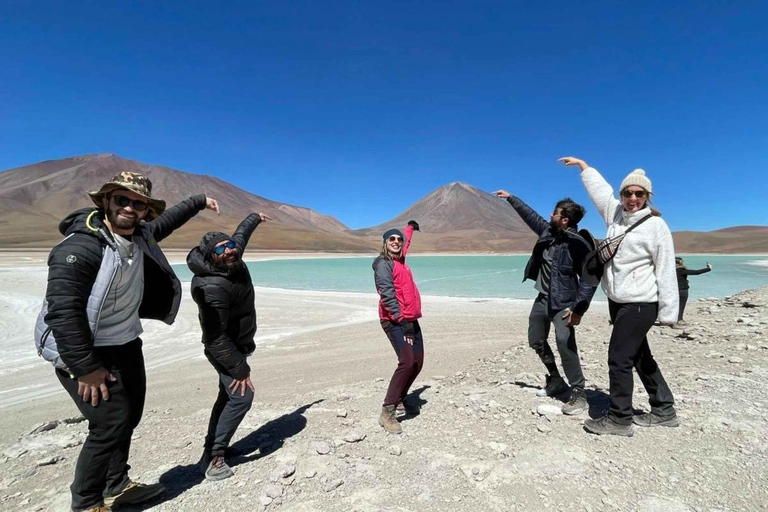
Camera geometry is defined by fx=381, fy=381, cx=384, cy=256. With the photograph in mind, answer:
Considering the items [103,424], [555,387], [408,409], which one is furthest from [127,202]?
[555,387]

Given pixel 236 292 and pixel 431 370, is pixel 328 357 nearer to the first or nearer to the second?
pixel 431 370

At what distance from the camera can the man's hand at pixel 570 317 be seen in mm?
3621

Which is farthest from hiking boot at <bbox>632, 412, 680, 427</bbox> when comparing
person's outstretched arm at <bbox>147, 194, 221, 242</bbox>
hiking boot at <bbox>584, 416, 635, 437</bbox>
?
person's outstretched arm at <bbox>147, 194, 221, 242</bbox>

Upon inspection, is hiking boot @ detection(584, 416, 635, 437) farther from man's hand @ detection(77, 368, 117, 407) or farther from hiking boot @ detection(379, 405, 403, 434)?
man's hand @ detection(77, 368, 117, 407)

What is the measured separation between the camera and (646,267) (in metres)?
3.02

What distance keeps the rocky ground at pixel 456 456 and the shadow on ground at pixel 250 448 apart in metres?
0.02

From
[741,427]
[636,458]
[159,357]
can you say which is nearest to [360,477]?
[636,458]

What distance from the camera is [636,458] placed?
9.43ft

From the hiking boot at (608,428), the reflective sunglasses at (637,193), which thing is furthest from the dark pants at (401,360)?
the reflective sunglasses at (637,193)

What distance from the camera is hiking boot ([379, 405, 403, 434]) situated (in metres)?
3.54

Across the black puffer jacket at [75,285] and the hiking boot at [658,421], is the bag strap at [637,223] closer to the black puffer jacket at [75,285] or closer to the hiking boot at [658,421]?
the hiking boot at [658,421]

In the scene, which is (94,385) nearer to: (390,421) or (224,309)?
(224,309)

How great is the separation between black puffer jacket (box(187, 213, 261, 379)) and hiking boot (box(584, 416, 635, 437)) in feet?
9.54

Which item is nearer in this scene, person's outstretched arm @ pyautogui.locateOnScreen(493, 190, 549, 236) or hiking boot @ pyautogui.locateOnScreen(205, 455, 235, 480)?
hiking boot @ pyautogui.locateOnScreen(205, 455, 235, 480)
